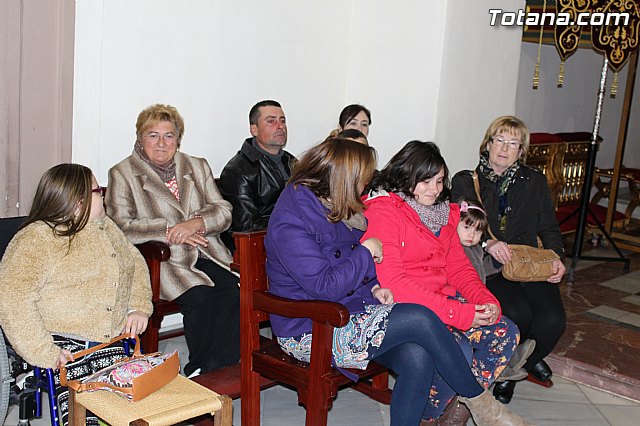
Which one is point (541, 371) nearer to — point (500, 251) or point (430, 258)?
point (500, 251)

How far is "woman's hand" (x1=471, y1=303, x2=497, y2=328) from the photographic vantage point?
10.7 ft

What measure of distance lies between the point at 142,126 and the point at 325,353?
5.40 ft

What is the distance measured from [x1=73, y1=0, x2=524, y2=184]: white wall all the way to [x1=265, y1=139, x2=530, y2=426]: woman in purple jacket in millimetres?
1527

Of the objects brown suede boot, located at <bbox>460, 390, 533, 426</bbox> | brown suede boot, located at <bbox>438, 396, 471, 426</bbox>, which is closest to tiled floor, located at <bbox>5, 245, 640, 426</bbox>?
brown suede boot, located at <bbox>438, 396, 471, 426</bbox>

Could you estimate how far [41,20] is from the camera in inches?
150

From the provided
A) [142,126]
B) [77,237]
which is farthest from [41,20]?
[77,237]

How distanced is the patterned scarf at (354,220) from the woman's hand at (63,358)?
3.57ft

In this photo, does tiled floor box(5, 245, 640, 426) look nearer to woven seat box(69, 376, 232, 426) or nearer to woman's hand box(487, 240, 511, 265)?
woman's hand box(487, 240, 511, 265)

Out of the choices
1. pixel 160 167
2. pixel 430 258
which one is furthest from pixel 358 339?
pixel 160 167

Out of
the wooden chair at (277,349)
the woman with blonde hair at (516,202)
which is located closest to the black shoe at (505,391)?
the woman with blonde hair at (516,202)

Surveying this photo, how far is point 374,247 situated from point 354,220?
134mm

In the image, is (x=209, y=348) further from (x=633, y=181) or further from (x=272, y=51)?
(x=633, y=181)

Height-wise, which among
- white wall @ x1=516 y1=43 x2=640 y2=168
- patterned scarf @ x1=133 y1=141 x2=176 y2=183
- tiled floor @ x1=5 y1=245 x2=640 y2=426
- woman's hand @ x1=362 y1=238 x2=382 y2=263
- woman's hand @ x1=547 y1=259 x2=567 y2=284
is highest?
white wall @ x1=516 y1=43 x2=640 y2=168

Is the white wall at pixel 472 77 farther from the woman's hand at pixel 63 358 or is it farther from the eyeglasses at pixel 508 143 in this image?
the woman's hand at pixel 63 358
